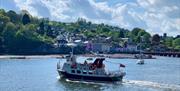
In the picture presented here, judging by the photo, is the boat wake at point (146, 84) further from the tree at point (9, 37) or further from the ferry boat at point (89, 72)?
the tree at point (9, 37)

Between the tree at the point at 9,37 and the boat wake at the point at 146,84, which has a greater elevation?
the tree at the point at 9,37

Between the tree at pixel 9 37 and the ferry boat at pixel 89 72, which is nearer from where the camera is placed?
the ferry boat at pixel 89 72

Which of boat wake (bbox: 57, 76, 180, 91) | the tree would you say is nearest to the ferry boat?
boat wake (bbox: 57, 76, 180, 91)

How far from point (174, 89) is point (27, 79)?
24144 mm

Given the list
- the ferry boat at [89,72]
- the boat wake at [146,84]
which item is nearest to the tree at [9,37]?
the ferry boat at [89,72]

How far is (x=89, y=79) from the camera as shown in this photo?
74.8 meters

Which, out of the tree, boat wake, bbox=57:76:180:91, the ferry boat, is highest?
the tree

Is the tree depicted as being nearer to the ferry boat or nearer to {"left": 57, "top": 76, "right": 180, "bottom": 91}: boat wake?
the ferry boat

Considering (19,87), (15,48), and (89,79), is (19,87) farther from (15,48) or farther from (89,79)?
(15,48)

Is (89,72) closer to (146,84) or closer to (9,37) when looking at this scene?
(146,84)

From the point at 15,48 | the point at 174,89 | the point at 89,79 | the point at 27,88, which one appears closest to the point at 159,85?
the point at 174,89

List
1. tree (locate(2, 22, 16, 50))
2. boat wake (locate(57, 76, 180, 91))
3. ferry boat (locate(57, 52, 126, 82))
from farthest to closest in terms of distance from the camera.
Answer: tree (locate(2, 22, 16, 50))
ferry boat (locate(57, 52, 126, 82))
boat wake (locate(57, 76, 180, 91))

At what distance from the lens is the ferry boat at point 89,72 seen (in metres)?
73.1

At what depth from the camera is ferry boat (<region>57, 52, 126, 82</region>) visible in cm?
7312
